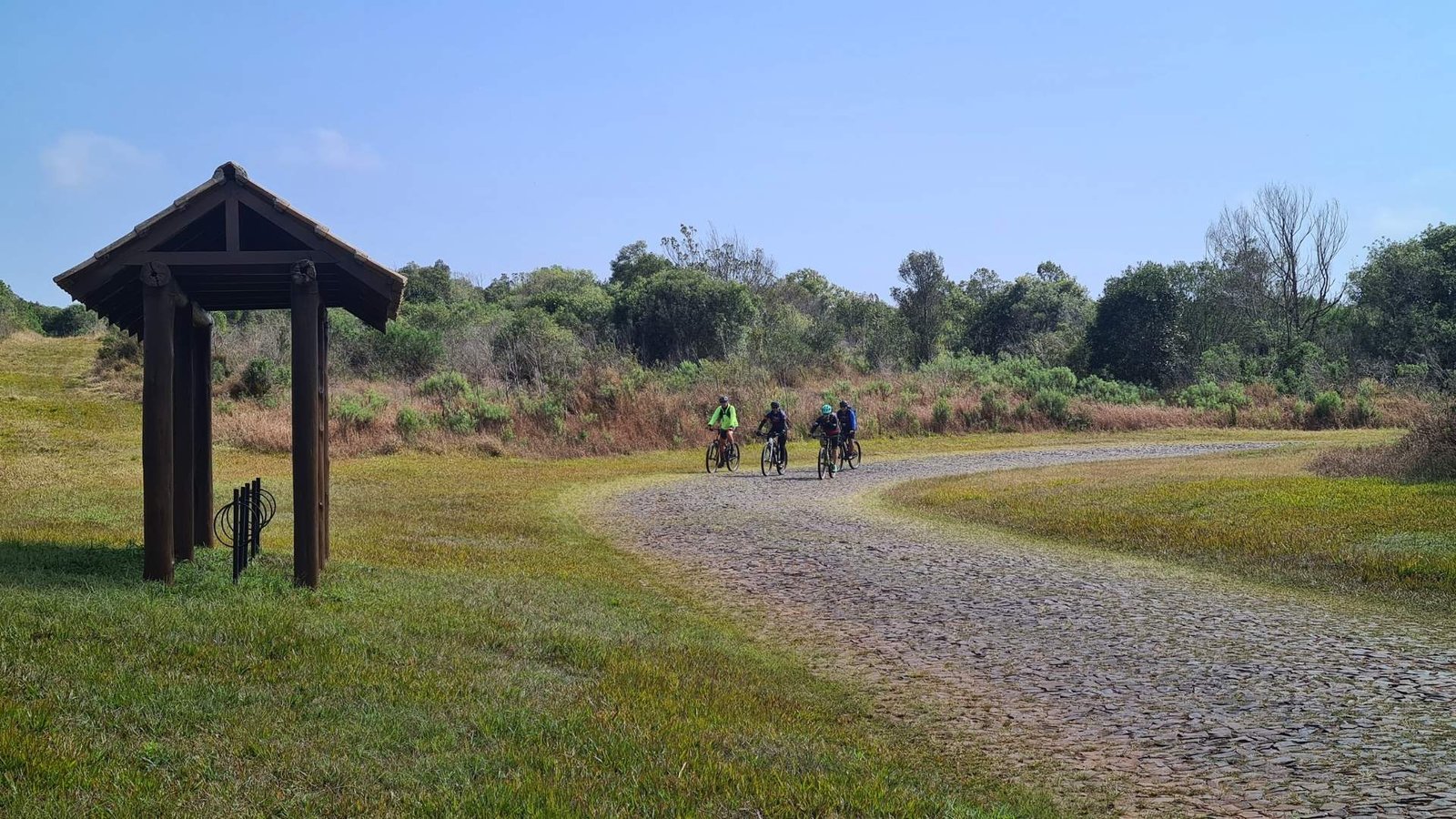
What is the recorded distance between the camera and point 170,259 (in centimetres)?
1035

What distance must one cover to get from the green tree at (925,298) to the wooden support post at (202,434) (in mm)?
55451

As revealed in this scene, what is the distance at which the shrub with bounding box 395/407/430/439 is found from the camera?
34.1 meters

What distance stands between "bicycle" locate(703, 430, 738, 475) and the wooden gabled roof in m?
18.9

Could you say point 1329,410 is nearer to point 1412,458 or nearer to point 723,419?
point 1412,458

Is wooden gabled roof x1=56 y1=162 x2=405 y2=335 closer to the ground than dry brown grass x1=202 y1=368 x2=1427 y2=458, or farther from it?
farther from it

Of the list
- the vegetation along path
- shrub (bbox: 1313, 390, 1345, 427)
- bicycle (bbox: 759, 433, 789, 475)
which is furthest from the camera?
shrub (bbox: 1313, 390, 1345, 427)

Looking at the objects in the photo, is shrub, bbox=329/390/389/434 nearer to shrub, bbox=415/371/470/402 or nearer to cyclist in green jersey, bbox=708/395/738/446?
shrub, bbox=415/371/470/402

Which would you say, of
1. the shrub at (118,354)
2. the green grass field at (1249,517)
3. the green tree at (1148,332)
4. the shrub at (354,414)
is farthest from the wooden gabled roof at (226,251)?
the green tree at (1148,332)

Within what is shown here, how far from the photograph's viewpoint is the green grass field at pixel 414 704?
17.2 feet

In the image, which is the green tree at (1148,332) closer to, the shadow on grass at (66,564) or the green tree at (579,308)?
the green tree at (579,308)

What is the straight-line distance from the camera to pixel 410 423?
34.4 m

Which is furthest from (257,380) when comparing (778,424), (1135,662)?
(1135,662)

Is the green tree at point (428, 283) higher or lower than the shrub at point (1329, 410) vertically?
higher

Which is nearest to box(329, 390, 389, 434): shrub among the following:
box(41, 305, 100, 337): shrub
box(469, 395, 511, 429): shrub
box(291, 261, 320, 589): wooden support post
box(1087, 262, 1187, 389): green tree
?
box(469, 395, 511, 429): shrub
